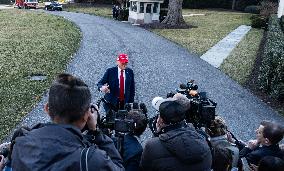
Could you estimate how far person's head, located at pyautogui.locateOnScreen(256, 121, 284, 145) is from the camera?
4785 millimetres

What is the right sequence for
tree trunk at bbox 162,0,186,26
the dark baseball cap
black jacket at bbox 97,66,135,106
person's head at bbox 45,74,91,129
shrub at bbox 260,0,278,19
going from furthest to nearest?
1. shrub at bbox 260,0,278,19
2. tree trunk at bbox 162,0,186,26
3. black jacket at bbox 97,66,135,106
4. the dark baseball cap
5. person's head at bbox 45,74,91,129

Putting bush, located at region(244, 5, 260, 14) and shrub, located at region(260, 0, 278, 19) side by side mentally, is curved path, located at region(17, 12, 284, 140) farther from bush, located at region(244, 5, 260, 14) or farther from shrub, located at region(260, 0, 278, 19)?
bush, located at region(244, 5, 260, 14)

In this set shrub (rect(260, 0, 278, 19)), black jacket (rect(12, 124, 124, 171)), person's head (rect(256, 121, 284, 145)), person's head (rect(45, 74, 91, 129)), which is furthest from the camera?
shrub (rect(260, 0, 278, 19))

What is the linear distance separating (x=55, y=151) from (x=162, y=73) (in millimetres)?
13065

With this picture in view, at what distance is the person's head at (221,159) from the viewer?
4594 mm

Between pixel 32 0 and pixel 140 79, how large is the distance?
4097cm

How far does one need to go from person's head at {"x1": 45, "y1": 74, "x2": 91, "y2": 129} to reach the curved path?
21.5 ft

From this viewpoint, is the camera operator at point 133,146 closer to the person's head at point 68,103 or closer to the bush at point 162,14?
the person's head at point 68,103

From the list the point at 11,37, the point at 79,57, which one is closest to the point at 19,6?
the point at 11,37

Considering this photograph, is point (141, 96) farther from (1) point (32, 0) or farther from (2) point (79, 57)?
(1) point (32, 0)

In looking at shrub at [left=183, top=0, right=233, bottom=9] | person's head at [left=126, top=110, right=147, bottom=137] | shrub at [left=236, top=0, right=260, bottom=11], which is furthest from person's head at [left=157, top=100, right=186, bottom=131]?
shrub at [left=236, top=0, right=260, bottom=11]

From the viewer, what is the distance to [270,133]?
4.80 meters

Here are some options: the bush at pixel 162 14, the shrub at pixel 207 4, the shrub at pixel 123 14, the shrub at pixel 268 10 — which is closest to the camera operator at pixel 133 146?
the bush at pixel 162 14

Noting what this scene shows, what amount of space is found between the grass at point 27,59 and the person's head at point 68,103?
5.62 metres
